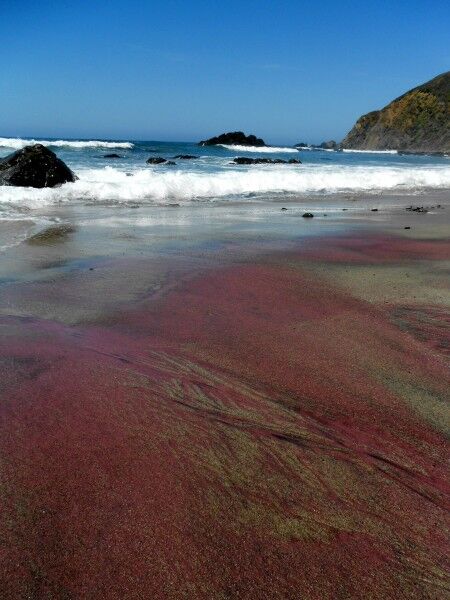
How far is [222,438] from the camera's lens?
239cm

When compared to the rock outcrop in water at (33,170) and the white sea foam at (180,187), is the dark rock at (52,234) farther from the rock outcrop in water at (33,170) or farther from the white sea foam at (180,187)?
the rock outcrop in water at (33,170)

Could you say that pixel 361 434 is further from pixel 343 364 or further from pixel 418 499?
pixel 343 364

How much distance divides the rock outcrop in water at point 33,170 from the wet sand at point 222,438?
9215 millimetres

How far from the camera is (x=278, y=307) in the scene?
427 centimetres

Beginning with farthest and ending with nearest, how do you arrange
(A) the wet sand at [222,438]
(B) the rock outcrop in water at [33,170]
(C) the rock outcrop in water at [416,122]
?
(C) the rock outcrop in water at [416,122] → (B) the rock outcrop in water at [33,170] → (A) the wet sand at [222,438]

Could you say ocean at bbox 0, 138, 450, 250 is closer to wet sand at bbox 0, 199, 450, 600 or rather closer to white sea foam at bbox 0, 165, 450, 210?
white sea foam at bbox 0, 165, 450, 210

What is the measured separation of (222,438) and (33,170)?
12.6 meters

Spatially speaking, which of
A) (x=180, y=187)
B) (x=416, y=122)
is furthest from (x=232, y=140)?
(x=180, y=187)

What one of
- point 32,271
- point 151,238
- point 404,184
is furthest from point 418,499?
point 404,184

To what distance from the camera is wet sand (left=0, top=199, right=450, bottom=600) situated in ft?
5.47

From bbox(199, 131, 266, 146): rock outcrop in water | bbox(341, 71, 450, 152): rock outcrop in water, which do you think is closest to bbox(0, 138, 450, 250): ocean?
bbox(199, 131, 266, 146): rock outcrop in water

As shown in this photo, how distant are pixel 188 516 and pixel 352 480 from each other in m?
0.70

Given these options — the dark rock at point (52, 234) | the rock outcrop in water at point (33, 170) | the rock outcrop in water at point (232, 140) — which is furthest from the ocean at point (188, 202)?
the rock outcrop in water at point (232, 140)

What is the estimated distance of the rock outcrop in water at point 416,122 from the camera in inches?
3319
